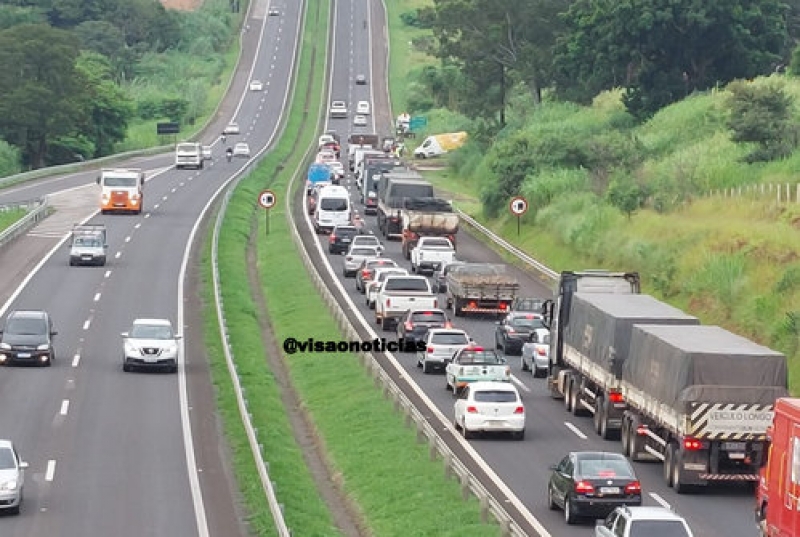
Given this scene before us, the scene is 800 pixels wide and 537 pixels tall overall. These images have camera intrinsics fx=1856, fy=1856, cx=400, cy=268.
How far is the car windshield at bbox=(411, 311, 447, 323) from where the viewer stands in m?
61.2

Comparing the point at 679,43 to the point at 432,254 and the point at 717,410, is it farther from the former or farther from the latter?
the point at 717,410

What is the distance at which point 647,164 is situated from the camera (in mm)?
91812

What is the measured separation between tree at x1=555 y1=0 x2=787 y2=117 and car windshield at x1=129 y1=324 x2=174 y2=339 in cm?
5516

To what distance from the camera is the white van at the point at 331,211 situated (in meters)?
94.9

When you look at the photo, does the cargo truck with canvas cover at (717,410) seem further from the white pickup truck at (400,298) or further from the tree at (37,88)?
the tree at (37,88)

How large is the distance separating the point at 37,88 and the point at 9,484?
112032 mm

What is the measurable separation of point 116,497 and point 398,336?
1003 inches

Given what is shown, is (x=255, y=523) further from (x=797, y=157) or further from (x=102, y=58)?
(x=102, y=58)

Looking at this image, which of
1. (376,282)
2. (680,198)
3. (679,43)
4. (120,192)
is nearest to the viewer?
(376,282)

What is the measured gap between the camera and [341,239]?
8756 cm

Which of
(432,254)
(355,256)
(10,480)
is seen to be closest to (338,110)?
(355,256)

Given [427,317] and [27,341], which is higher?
[427,317]

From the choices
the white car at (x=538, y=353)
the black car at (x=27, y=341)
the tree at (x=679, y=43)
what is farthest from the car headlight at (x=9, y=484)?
the tree at (x=679, y=43)

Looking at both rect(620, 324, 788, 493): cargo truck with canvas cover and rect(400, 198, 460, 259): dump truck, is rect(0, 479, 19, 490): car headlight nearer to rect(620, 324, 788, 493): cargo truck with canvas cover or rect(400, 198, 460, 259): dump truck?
Answer: rect(620, 324, 788, 493): cargo truck with canvas cover
